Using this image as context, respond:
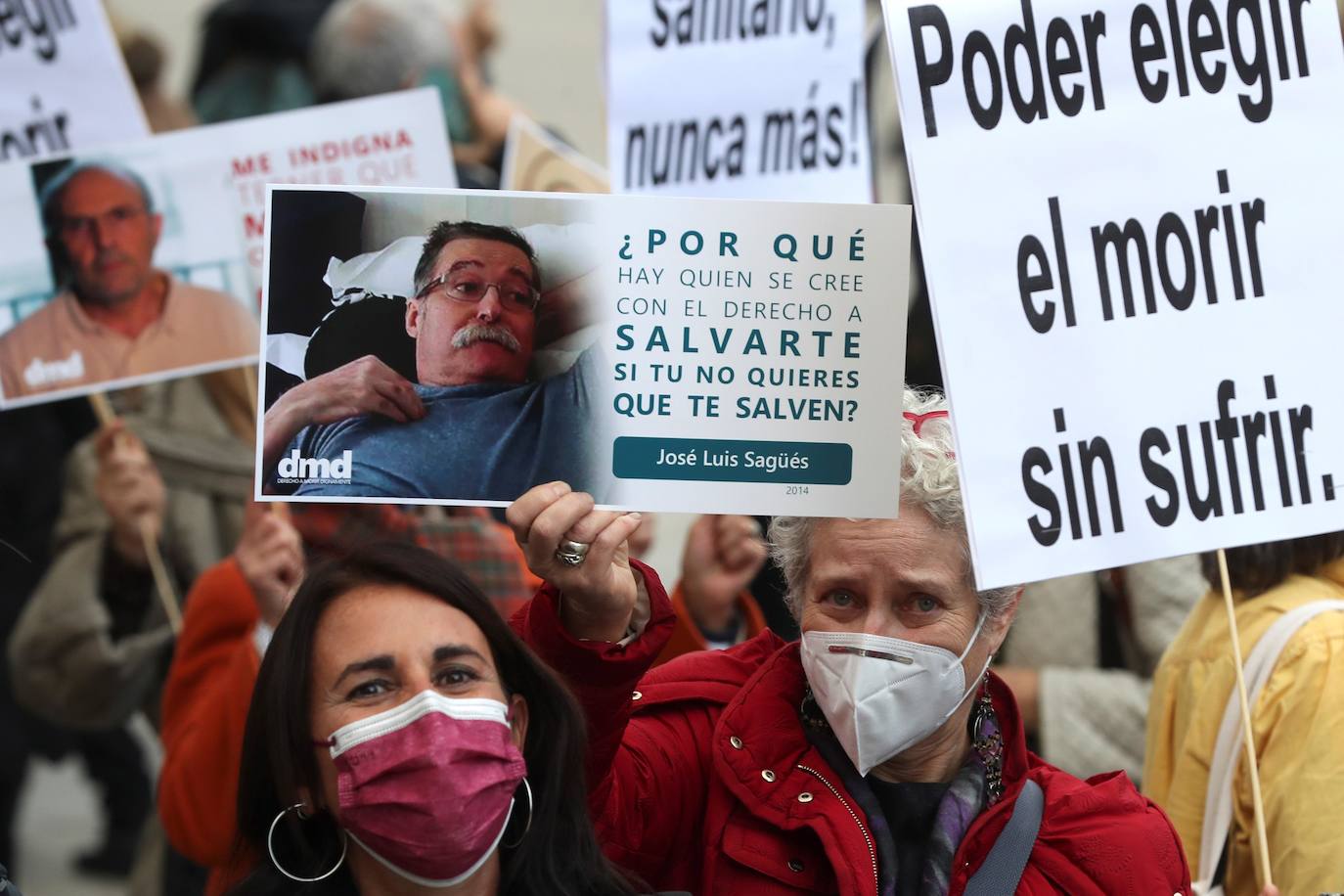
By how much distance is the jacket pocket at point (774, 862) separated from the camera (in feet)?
9.07

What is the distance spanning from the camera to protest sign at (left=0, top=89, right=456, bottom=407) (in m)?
4.27

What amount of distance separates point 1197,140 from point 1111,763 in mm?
2232

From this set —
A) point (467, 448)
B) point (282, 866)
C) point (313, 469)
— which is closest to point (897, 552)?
point (467, 448)

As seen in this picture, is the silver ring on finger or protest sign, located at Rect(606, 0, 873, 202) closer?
the silver ring on finger

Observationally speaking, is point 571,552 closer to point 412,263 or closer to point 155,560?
point 412,263

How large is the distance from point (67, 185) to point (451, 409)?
215 cm

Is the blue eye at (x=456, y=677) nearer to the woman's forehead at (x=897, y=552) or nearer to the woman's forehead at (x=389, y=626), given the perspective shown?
the woman's forehead at (x=389, y=626)

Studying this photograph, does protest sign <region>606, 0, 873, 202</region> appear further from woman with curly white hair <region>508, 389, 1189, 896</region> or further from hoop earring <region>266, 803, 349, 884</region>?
hoop earring <region>266, 803, 349, 884</region>

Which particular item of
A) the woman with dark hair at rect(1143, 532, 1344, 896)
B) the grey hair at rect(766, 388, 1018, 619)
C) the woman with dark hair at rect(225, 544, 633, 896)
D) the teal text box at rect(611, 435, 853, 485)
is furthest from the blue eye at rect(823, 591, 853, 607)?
the woman with dark hair at rect(1143, 532, 1344, 896)

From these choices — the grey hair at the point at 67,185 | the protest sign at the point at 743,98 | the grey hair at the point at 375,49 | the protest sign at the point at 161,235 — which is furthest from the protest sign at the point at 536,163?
the grey hair at the point at 375,49

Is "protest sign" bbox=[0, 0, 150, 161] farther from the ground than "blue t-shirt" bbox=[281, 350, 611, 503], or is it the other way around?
"protest sign" bbox=[0, 0, 150, 161]

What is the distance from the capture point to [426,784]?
97.6 inches

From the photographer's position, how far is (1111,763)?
4754mm

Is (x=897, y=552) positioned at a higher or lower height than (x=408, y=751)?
higher
